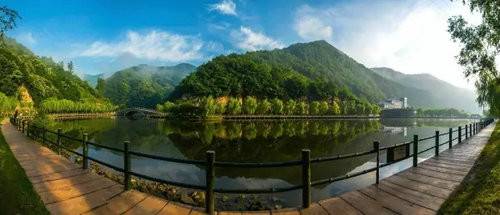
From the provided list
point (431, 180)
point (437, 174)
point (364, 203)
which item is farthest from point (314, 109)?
point (364, 203)

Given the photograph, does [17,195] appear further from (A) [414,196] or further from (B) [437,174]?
(B) [437,174]

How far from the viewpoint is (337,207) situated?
28.8 ft

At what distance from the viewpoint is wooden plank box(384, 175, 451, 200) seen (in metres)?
Answer: 10.3

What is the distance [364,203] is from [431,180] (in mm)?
4411

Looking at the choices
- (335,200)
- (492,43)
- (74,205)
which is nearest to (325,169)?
(492,43)

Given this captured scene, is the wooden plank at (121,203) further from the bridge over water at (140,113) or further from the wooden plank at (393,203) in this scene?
the bridge over water at (140,113)

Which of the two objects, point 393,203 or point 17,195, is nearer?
point 393,203

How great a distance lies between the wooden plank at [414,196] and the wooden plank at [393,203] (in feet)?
0.75

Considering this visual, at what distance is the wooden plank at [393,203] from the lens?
28.2 ft

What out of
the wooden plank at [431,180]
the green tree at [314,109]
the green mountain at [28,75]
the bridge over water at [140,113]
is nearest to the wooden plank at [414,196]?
the wooden plank at [431,180]

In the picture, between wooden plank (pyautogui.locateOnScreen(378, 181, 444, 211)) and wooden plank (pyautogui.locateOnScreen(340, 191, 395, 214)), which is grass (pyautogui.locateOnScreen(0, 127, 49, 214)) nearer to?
wooden plank (pyautogui.locateOnScreen(340, 191, 395, 214))

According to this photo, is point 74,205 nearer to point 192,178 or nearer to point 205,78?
point 192,178

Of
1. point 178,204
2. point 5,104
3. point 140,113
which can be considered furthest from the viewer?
point 140,113

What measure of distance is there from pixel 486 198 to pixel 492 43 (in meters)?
24.9
